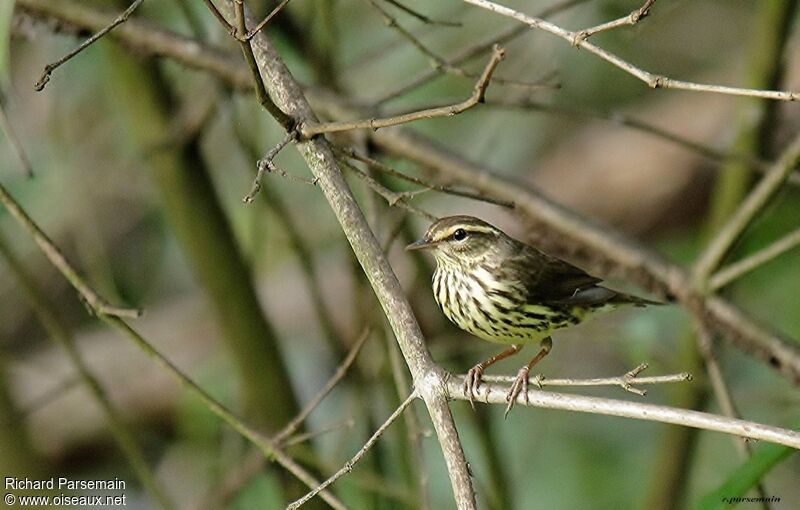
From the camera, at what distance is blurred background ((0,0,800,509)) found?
14.8 ft

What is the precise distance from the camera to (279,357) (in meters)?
4.59

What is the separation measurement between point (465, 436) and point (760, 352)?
2496mm

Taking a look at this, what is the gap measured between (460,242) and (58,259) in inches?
56.1

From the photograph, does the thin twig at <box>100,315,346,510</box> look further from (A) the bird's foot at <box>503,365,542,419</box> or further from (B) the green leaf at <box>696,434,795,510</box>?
(B) the green leaf at <box>696,434,795,510</box>

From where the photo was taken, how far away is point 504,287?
12.5 feet

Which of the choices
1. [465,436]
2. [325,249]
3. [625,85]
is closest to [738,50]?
[625,85]

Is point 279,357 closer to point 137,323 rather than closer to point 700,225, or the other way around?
point 137,323

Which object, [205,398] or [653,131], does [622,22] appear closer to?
[205,398]

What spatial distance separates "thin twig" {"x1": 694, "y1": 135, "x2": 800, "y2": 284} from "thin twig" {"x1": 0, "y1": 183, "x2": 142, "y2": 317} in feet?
6.32

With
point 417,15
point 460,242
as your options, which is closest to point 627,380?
point 417,15

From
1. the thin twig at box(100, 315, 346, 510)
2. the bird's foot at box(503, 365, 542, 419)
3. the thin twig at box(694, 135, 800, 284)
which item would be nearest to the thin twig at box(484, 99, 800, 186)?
the thin twig at box(694, 135, 800, 284)

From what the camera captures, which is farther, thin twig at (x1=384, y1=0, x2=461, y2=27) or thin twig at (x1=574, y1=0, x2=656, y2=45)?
thin twig at (x1=384, y1=0, x2=461, y2=27)

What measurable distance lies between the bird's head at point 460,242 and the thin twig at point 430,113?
1462mm

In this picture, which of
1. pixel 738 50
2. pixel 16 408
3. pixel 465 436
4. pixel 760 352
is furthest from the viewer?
pixel 738 50
